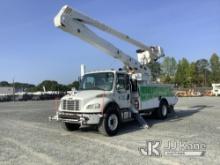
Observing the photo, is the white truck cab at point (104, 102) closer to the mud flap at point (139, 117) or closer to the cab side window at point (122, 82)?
the cab side window at point (122, 82)

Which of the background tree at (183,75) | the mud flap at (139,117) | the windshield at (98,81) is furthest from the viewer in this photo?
the background tree at (183,75)

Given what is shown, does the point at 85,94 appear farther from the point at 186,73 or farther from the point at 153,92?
the point at 186,73

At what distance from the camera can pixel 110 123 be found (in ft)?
39.5

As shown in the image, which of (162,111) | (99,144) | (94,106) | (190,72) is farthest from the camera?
(190,72)

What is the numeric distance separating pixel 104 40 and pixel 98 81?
2.61 m

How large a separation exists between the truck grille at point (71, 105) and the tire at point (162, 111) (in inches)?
230

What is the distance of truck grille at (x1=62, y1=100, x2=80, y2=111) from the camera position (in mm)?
11914

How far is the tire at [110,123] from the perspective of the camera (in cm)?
1170

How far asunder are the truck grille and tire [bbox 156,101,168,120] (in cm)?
583

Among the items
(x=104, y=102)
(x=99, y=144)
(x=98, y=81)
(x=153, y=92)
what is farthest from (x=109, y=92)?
(x=153, y=92)

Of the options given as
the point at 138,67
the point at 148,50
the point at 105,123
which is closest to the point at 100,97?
the point at 105,123

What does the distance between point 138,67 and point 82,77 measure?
378 cm

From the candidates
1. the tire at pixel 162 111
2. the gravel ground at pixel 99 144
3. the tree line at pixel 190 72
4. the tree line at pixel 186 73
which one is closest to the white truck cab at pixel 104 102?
the gravel ground at pixel 99 144

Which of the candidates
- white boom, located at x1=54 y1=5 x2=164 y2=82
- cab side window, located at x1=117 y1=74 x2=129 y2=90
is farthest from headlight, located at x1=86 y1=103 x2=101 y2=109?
white boom, located at x1=54 y1=5 x2=164 y2=82
